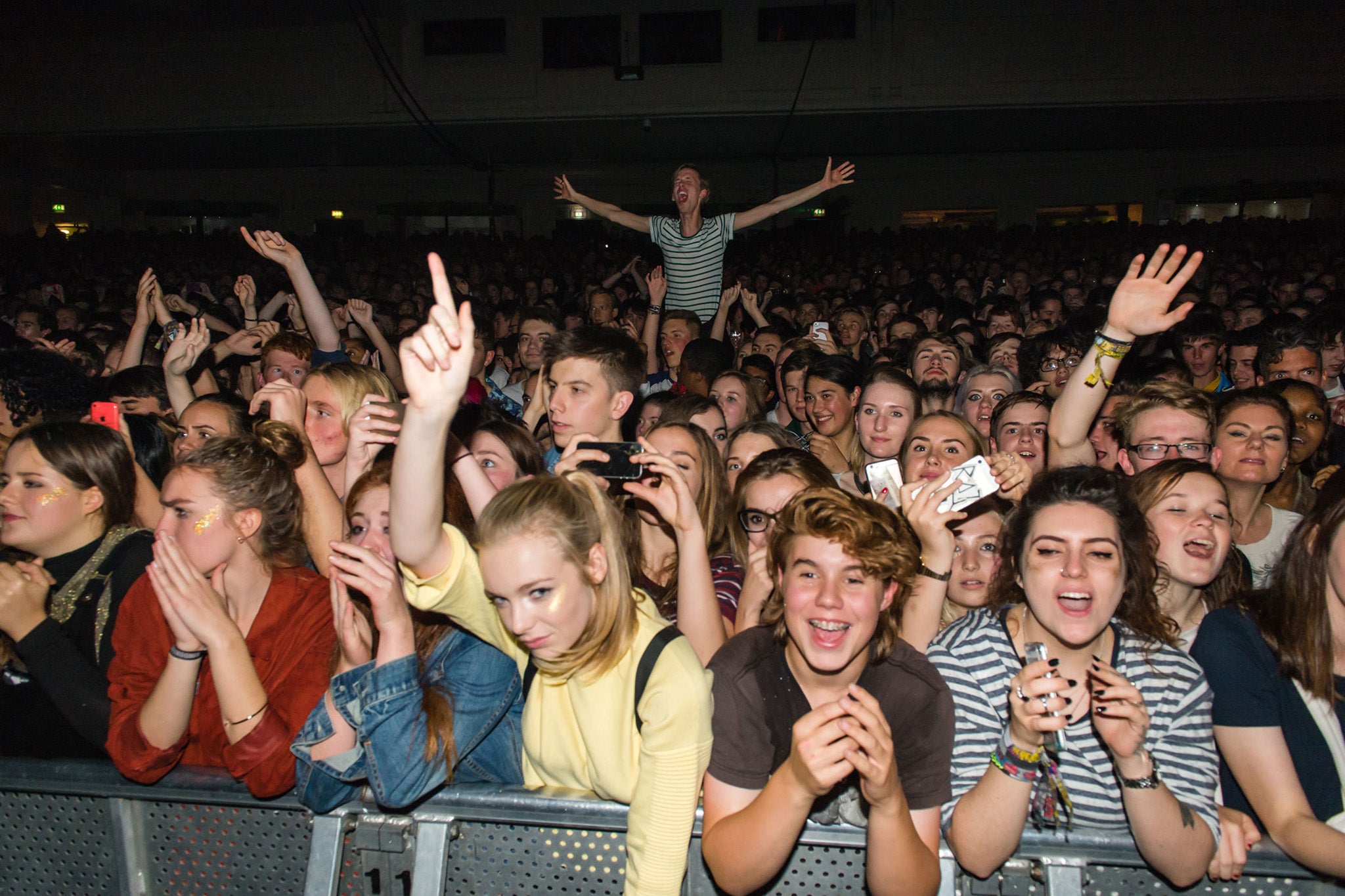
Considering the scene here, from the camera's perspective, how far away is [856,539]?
1836mm

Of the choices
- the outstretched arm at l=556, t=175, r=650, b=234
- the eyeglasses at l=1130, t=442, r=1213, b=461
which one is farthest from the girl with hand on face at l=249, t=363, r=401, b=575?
the outstretched arm at l=556, t=175, r=650, b=234

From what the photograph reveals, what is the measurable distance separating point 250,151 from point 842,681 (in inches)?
848

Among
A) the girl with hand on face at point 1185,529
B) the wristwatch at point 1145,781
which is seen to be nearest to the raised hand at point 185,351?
the girl with hand on face at point 1185,529

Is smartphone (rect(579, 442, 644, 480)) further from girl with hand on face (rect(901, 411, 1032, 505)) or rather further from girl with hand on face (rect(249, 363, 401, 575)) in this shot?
girl with hand on face (rect(901, 411, 1032, 505))

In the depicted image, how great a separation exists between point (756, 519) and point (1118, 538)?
0.97m

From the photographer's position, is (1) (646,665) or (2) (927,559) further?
(2) (927,559)

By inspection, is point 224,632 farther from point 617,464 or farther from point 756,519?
point 756,519

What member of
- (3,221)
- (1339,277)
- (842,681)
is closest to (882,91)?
(1339,277)

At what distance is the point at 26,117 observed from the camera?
1761 cm

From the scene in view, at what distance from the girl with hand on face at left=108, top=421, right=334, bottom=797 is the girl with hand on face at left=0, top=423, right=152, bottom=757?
0.33ft

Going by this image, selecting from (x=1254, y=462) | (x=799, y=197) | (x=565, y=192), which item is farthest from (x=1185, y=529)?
(x=565, y=192)

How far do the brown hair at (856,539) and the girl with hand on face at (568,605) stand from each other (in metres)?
0.32

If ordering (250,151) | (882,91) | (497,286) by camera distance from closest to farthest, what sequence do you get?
(497,286)
(882,91)
(250,151)

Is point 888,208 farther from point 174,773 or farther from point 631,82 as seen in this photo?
point 174,773
